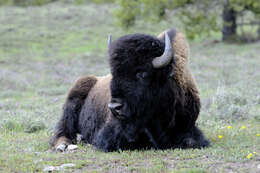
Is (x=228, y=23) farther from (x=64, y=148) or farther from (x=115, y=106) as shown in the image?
(x=115, y=106)

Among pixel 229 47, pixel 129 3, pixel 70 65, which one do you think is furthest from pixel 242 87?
pixel 129 3

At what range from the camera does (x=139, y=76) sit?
5.99m

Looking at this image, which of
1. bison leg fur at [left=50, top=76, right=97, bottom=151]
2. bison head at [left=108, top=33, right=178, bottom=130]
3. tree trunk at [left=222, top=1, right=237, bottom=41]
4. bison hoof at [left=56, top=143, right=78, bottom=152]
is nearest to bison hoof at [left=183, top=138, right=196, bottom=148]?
bison head at [left=108, top=33, right=178, bottom=130]

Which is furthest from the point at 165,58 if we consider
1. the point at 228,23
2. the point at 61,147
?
the point at 228,23

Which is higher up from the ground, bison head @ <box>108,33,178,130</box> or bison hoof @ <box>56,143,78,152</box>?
bison head @ <box>108,33,178,130</box>

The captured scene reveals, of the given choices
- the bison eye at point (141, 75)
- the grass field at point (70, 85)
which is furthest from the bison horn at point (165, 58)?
the grass field at point (70, 85)

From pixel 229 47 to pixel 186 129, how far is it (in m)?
18.5

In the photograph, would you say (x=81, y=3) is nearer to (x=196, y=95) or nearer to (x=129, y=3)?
(x=129, y=3)

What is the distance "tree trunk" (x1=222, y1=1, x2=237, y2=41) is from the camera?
25.4m

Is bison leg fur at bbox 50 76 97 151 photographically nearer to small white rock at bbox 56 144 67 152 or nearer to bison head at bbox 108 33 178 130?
small white rock at bbox 56 144 67 152

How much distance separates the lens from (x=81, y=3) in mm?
44094

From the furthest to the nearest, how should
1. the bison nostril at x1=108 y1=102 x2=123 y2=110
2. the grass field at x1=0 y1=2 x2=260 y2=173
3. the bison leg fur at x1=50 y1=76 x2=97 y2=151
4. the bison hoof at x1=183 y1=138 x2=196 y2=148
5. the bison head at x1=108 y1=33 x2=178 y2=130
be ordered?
the bison leg fur at x1=50 y1=76 x2=97 y2=151 < the bison hoof at x1=183 y1=138 x2=196 y2=148 < the bison head at x1=108 y1=33 x2=178 y2=130 < the bison nostril at x1=108 y1=102 x2=123 y2=110 < the grass field at x1=0 y1=2 x2=260 y2=173

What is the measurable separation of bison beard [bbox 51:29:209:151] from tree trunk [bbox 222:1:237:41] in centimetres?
1900

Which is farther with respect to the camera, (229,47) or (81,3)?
(81,3)
